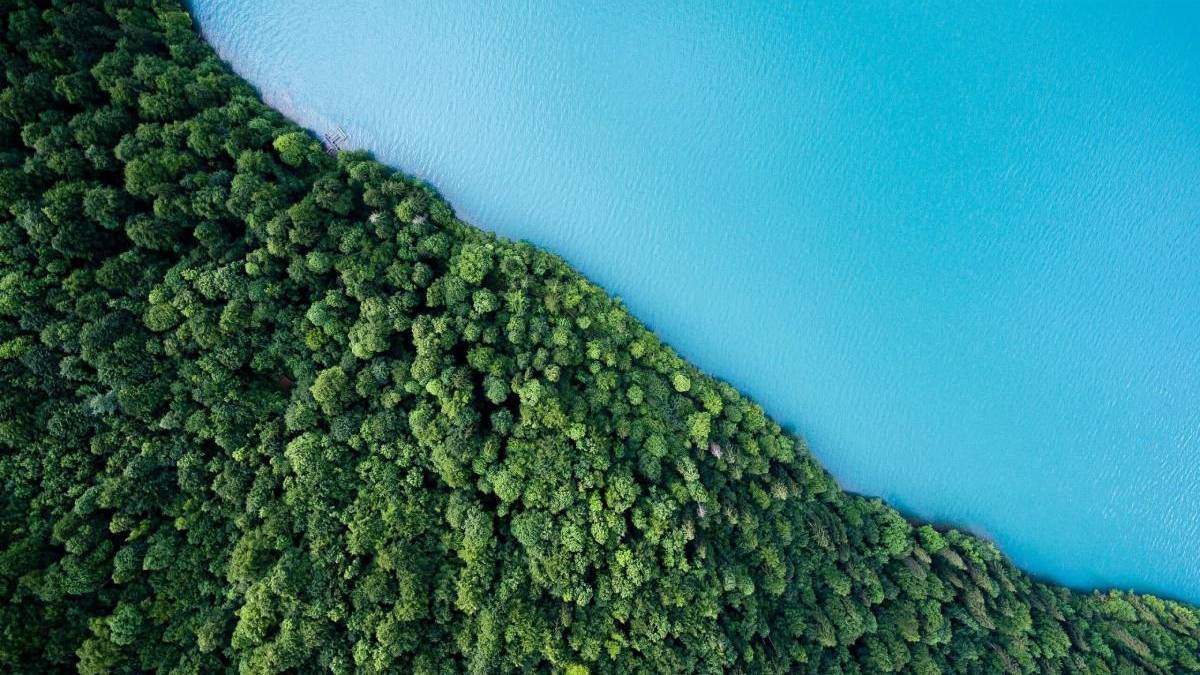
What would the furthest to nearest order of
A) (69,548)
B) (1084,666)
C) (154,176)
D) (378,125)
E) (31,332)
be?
1. (378,125)
2. (1084,666)
3. (154,176)
4. (31,332)
5. (69,548)

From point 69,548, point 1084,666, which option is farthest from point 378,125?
point 1084,666

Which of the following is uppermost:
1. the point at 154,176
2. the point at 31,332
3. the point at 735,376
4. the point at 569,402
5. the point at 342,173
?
the point at 735,376

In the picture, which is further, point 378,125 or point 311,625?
point 378,125

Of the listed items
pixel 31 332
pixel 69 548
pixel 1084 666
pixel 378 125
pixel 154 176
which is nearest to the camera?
pixel 69 548

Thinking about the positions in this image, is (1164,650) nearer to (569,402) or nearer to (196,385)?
(569,402)

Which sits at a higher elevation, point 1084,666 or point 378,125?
point 378,125

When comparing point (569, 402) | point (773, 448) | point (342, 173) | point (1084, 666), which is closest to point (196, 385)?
point (342, 173)

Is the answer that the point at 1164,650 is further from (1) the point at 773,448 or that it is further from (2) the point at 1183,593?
(1) the point at 773,448
